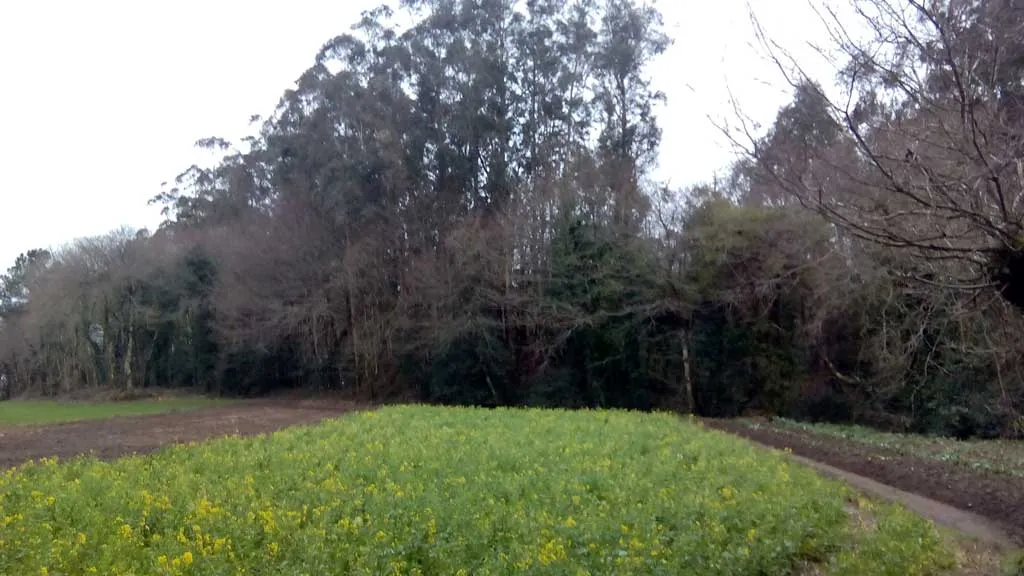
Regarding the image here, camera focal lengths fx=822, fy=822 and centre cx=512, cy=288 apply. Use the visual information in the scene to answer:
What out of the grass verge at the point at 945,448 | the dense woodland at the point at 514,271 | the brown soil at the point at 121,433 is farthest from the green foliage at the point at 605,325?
the brown soil at the point at 121,433

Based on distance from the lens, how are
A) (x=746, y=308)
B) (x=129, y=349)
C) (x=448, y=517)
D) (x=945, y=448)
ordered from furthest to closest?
1. (x=129, y=349)
2. (x=746, y=308)
3. (x=945, y=448)
4. (x=448, y=517)

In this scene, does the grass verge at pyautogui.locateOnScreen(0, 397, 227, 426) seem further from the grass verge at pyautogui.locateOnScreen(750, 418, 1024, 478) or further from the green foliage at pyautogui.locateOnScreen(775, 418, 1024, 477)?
the green foliage at pyautogui.locateOnScreen(775, 418, 1024, 477)

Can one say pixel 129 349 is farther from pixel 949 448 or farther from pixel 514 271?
pixel 949 448

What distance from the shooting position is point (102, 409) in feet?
133

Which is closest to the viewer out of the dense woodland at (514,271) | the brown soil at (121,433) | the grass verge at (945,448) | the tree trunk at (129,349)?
the grass verge at (945,448)

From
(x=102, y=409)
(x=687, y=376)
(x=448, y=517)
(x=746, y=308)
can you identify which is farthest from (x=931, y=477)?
(x=102, y=409)

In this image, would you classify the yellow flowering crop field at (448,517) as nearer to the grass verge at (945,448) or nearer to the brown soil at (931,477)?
the brown soil at (931,477)

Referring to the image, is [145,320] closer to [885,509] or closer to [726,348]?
[726,348]

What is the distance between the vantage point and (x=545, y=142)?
40344 millimetres

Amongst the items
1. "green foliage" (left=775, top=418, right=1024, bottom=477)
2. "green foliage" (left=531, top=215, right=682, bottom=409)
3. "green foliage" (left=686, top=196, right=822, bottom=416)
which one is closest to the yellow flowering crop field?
"green foliage" (left=775, top=418, right=1024, bottom=477)

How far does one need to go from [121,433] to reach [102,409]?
19.7 meters

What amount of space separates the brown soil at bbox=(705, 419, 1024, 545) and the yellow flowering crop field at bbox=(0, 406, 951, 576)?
1.49 metres

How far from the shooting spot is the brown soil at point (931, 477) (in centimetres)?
1102

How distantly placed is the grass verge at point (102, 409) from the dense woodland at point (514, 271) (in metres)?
3.98
